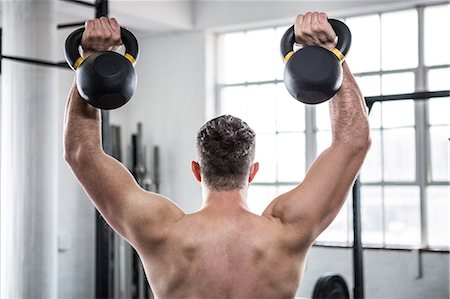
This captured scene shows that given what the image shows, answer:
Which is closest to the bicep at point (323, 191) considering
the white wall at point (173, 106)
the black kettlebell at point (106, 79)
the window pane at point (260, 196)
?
the black kettlebell at point (106, 79)

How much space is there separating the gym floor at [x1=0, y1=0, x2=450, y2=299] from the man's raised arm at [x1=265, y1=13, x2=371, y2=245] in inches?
126

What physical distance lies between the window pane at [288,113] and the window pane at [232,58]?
0.40 meters

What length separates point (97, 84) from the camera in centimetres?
147

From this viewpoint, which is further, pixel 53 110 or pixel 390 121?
pixel 390 121

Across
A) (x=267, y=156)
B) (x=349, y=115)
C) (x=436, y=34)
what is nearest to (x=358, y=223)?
(x=349, y=115)

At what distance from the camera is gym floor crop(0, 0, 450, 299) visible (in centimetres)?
520

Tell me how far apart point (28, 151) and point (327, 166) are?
8.41 ft

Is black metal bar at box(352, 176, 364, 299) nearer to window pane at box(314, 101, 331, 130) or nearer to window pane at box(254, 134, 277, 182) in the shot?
→ window pane at box(314, 101, 331, 130)

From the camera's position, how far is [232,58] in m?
6.19

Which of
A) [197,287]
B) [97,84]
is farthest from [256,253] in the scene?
[97,84]

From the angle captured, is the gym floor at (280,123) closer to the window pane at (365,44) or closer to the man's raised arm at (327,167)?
the window pane at (365,44)

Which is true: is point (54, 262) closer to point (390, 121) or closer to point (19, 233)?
point (19, 233)

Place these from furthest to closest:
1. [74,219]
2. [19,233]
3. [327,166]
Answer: [74,219]
[19,233]
[327,166]

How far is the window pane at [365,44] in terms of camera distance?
5453 millimetres
